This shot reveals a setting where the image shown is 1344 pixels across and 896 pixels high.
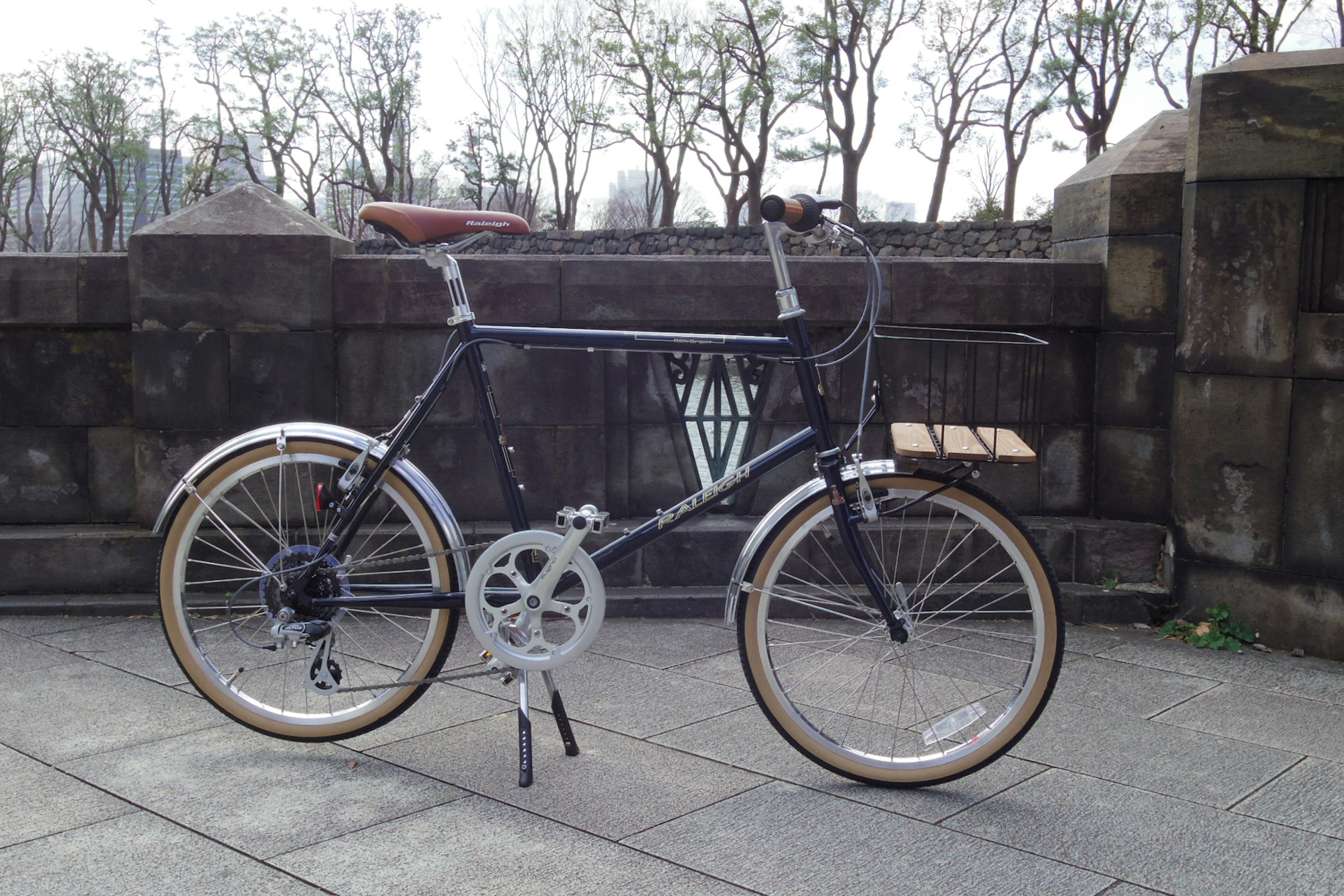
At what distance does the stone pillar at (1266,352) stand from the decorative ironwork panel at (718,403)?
1821 millimetres

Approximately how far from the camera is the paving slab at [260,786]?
2826 mm

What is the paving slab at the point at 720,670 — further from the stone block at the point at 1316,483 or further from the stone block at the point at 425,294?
the stone block at the point at 1316,483

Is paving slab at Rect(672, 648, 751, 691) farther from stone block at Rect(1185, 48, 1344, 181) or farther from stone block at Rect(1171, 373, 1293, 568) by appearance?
stone block at Rect(1185, 48, 1344, 181)

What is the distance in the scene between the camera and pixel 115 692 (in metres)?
3.84

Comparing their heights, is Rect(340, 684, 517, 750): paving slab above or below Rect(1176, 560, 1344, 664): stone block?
below

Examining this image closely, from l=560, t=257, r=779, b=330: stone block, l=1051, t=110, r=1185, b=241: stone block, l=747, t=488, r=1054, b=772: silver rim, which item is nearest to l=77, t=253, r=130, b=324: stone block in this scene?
l=560, t=257, r=779, b=330: stone block

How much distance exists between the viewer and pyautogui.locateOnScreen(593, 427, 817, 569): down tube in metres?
3.20

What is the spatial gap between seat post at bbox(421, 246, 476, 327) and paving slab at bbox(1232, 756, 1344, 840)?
2509mm

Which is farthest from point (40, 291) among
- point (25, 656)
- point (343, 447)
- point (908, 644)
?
point (908, 644)

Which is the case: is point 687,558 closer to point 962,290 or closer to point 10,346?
point 962,290

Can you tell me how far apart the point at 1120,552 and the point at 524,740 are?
3108 millimetres

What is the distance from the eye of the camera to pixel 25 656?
4258 mm

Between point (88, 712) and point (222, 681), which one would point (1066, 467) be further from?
point (88, 712)

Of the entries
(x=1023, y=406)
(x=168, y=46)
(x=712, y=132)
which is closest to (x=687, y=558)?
(x=1023, y=406)
